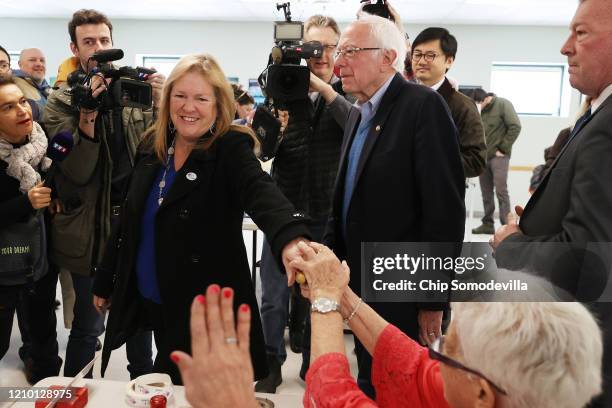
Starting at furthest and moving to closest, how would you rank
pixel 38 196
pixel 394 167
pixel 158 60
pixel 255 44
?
pixel 158 60
pixel 255 44
pixel 38 196
pixel 394 167

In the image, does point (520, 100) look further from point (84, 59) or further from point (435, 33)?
point (84, 59)

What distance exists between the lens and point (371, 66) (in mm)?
1938

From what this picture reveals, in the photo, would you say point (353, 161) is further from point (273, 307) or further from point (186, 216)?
point (273, 307)

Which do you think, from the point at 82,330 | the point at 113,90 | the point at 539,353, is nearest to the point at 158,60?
the point at 113,90

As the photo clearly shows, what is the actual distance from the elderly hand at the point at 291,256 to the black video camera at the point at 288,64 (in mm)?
1086

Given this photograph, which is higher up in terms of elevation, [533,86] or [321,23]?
[321,23]

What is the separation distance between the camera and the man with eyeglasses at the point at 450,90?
264 centimetres

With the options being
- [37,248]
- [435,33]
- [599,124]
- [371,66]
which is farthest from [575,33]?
[37,248]

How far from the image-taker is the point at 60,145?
7.30ft

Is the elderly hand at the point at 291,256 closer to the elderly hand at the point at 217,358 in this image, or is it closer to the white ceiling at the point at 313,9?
the elderly hand at the point at 217,358

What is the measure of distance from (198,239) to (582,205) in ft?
3.53

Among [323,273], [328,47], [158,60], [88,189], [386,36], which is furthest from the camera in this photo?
[158,60]

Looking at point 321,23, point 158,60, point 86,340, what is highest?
point 158,60

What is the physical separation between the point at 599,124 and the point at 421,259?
30.4 inches
